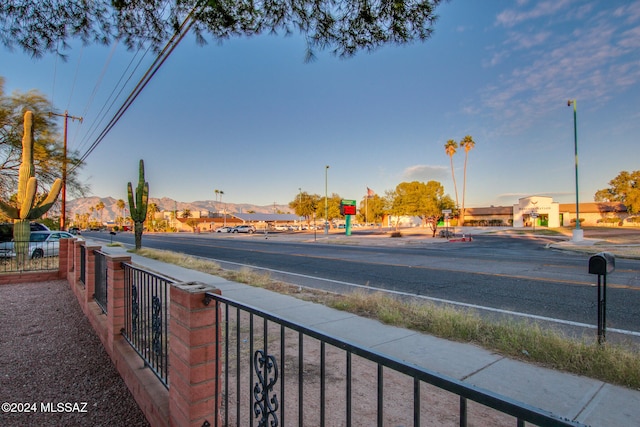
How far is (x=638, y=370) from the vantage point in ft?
12.6

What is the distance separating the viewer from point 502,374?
3.97m

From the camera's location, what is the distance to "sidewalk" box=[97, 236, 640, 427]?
10.6ft

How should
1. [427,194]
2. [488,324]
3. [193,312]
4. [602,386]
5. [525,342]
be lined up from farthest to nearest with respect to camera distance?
[427,194] < [488,324] < [525,342] < [602,386] < [193,312]

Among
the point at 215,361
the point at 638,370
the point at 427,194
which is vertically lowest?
the point at 638,370

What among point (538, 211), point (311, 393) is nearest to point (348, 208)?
point (538, 211)

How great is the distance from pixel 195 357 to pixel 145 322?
2007 mm

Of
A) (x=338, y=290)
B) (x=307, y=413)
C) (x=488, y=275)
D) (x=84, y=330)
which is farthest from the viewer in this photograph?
(x=488, y=275)

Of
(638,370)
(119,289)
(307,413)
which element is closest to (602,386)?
(638,370)

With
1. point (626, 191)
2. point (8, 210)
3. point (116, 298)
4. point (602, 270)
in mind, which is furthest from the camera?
point (626, 191)

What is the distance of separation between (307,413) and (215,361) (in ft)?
3.62

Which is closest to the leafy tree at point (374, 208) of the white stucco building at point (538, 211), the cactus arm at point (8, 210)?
the white stucco building at point (538, 211)

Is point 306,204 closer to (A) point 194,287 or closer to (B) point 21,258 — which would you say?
A: (B) point 21,258

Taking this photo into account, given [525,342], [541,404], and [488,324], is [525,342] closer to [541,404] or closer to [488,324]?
[488,324]

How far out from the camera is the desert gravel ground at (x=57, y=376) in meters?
3.60
